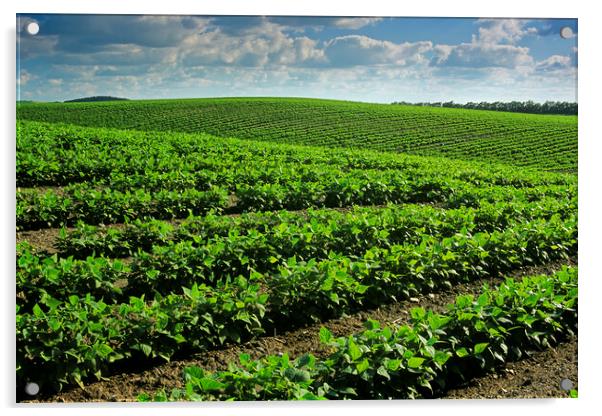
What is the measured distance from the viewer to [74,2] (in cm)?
537

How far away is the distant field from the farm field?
0.90 ft

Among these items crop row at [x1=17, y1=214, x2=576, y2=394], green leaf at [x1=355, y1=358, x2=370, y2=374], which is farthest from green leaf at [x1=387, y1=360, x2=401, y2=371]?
crop row at [x1=17, y1=214, x2=576, y2=394]

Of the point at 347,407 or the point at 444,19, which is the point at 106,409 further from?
the point at 444,19

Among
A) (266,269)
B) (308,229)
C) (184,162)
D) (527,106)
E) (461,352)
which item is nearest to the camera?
(461,352)

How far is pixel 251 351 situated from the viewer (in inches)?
189

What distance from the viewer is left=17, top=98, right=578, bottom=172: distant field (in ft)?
30.3

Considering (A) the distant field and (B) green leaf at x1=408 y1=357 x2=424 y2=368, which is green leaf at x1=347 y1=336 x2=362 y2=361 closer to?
(B) green leaf at x1=408 y1=357 x2=424 y2=368

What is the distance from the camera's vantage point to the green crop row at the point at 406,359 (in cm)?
405

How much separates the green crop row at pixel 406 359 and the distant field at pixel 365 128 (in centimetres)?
351

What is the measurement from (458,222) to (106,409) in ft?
15.9

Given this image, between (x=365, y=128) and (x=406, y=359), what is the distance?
8.83 meters

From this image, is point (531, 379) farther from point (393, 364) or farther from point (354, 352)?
point (354, 352)

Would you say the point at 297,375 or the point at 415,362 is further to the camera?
the point at 415,362

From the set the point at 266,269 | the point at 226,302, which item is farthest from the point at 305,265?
the point at 226,302
